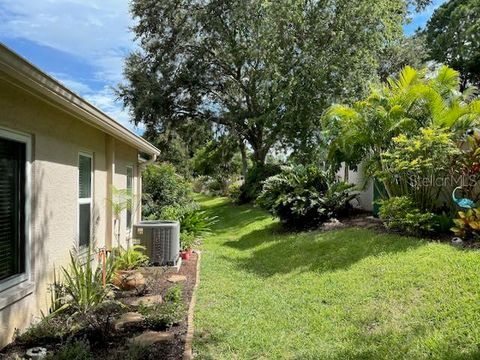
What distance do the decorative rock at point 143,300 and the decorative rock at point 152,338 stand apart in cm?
86

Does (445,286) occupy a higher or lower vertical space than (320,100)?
lower

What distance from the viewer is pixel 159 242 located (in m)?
8.20

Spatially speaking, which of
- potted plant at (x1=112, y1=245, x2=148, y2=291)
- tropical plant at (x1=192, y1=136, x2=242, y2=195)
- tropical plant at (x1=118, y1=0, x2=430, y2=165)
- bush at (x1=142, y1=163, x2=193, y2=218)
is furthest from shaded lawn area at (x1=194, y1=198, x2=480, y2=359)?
tropical plant at (x1=192, y1=136, x2=242, y2=195)

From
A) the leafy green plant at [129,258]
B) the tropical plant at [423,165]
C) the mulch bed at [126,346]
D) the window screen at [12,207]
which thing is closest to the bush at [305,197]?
the tropical plant at [423,165]

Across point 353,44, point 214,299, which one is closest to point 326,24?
point 353,44

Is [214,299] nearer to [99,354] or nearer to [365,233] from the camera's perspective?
[99,354]

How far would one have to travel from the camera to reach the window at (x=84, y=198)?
6348 millimetres

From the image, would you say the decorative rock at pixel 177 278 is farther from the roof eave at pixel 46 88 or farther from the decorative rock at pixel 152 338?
the roof eave at pixel 46 88

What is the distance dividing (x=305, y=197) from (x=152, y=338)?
24.2 feet

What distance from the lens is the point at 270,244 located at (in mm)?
10508

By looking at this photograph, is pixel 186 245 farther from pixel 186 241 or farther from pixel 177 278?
pixel 177 278

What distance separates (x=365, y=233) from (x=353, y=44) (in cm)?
983

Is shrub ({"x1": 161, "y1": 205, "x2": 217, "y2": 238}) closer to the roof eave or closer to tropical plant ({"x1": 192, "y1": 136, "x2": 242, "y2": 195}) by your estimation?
the roof eave

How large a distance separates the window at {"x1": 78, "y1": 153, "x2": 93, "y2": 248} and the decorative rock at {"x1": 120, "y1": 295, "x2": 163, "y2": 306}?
115 centimetres
